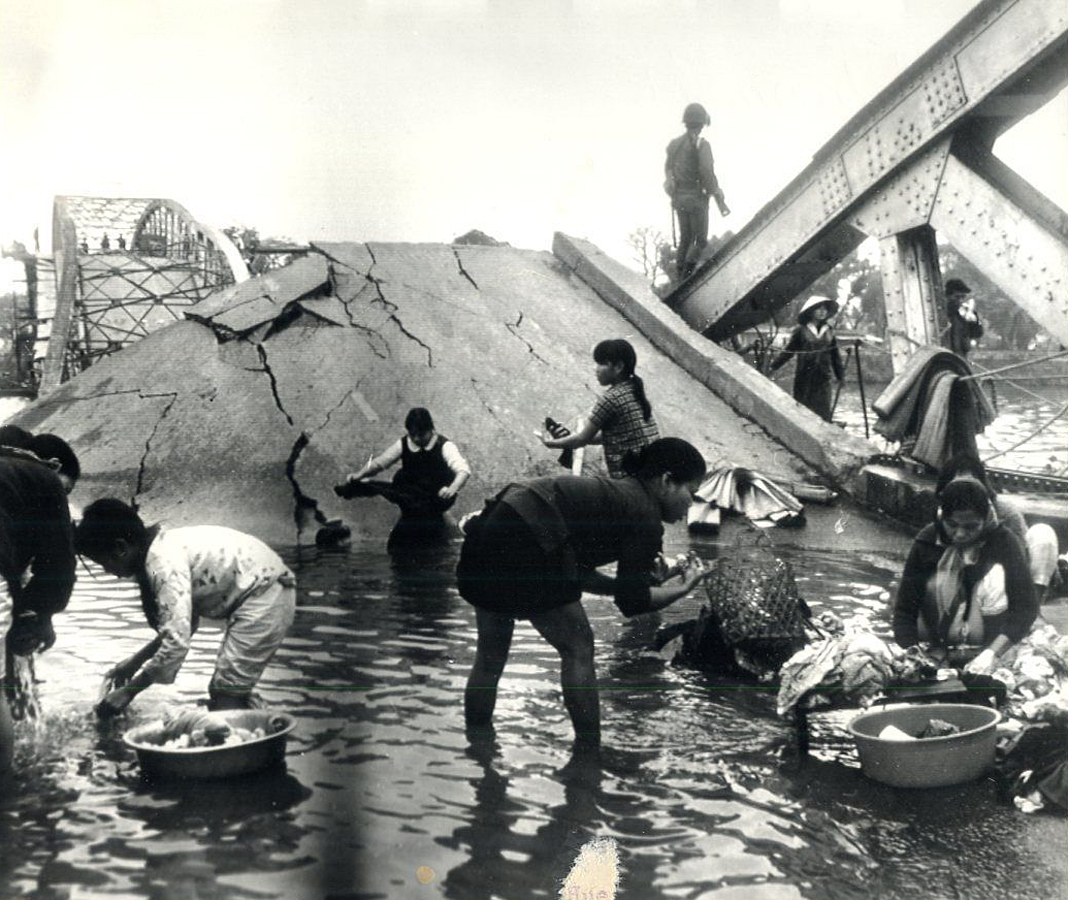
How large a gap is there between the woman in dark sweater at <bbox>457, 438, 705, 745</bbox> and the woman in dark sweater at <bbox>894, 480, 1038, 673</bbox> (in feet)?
4.65

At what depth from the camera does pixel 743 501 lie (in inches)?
403

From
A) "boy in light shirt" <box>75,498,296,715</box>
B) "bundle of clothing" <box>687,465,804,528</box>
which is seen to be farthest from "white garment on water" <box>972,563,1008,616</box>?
"bundle of clothing" <box>687,465,804,528</box>

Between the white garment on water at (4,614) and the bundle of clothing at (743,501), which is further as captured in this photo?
the bundle of clothing at (743,501)

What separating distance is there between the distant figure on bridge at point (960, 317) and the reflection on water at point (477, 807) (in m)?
5.87

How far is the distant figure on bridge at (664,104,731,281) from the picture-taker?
13.2 meters

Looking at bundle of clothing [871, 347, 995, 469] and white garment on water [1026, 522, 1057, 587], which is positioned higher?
bundle of clothing [871, 347, 995, 469]

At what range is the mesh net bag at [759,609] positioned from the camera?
6000 millimetres

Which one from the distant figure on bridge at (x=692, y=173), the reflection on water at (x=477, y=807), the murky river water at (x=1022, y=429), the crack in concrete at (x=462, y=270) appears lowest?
the reflection on water at (x=477, y=807)

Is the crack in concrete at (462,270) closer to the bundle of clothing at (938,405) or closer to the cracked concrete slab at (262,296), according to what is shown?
the cracked concrete slab at (262,296)

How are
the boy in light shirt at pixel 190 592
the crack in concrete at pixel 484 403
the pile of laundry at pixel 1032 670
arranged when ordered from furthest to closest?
the crack in concrete at pixel 484 403 < the pile of laundry at pixel 1032 670 < the boy in light shirt at pixel 190 592

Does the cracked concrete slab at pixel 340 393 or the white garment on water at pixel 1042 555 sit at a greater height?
the cracked concrete slab at pixel 340 393

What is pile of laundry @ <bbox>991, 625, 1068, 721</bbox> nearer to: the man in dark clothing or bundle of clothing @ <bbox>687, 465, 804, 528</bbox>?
the man in dark clothing

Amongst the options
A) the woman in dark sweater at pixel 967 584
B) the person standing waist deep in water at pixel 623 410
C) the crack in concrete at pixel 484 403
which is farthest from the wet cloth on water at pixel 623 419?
the crack in concrete at pixel 484 403

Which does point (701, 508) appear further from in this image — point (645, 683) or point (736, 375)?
point (645, 683)
